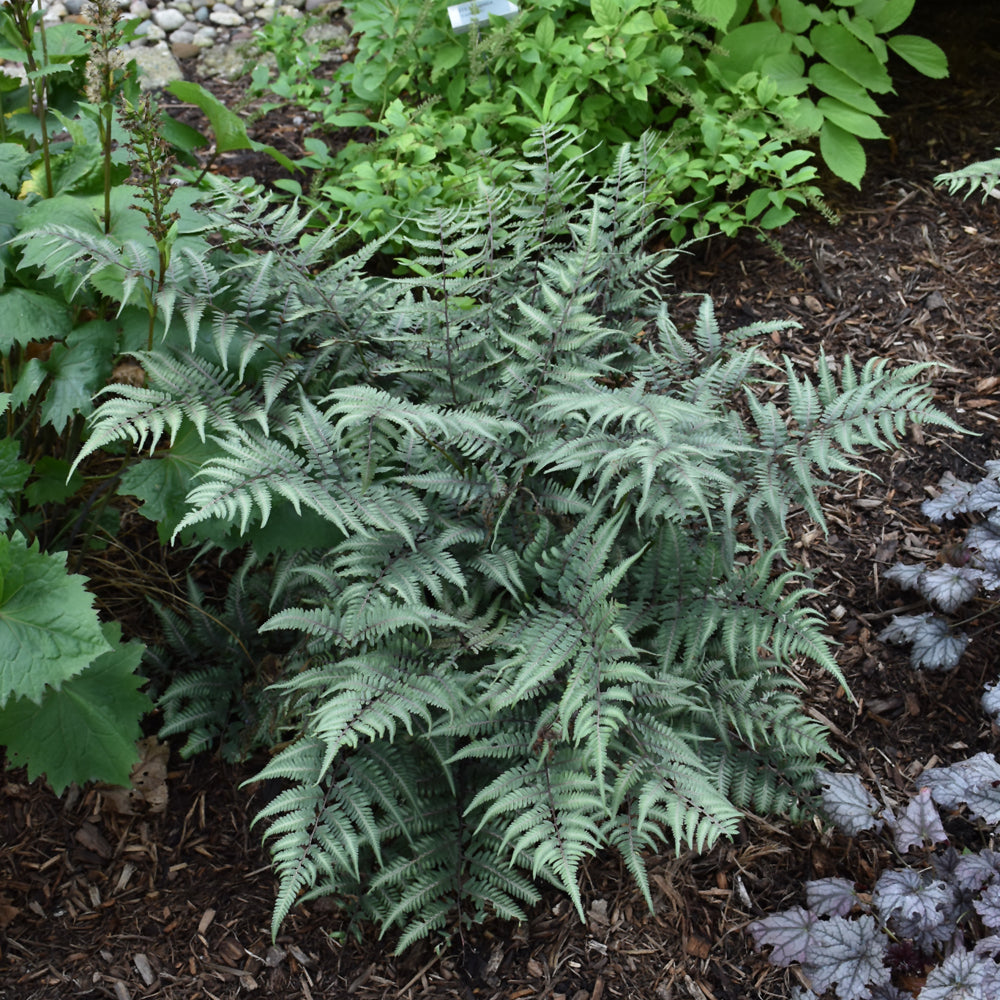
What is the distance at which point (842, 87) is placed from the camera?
3.67 metres

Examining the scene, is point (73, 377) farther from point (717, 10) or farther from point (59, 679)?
point (717, 10)

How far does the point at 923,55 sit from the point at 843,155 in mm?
564

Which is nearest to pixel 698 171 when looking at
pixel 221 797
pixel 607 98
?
pixel 607 98

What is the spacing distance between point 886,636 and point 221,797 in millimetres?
1977

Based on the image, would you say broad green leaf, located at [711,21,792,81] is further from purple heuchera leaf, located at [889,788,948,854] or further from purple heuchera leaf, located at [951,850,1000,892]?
purple heuchera leaf, located at [951,850,1000,892]

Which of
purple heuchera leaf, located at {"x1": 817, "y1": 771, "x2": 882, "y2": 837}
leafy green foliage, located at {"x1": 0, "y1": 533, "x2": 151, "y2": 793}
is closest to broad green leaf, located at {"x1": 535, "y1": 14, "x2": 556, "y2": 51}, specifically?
leafy green foliage, located at {"x1": 0, "y1": 533, "x2": 151, "y2": 793}

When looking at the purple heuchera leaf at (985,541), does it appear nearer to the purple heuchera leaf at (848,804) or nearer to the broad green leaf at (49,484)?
the purple heuchera leaf at (848,804)

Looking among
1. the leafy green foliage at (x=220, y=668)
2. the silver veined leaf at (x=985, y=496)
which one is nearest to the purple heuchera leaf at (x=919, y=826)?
the silver veined leaf at (x=985, y=496)

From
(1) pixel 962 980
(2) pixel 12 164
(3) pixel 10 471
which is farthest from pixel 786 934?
(2) pixel 12 164

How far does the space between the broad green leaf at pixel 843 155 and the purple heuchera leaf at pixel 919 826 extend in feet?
7.46

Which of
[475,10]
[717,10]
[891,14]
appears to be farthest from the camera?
[891,14]

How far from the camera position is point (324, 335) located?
2533 millimetres

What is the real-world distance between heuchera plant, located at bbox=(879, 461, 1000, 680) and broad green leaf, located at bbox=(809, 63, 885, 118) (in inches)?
61.6

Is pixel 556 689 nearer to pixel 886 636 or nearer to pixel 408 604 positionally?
pixel 408 604
